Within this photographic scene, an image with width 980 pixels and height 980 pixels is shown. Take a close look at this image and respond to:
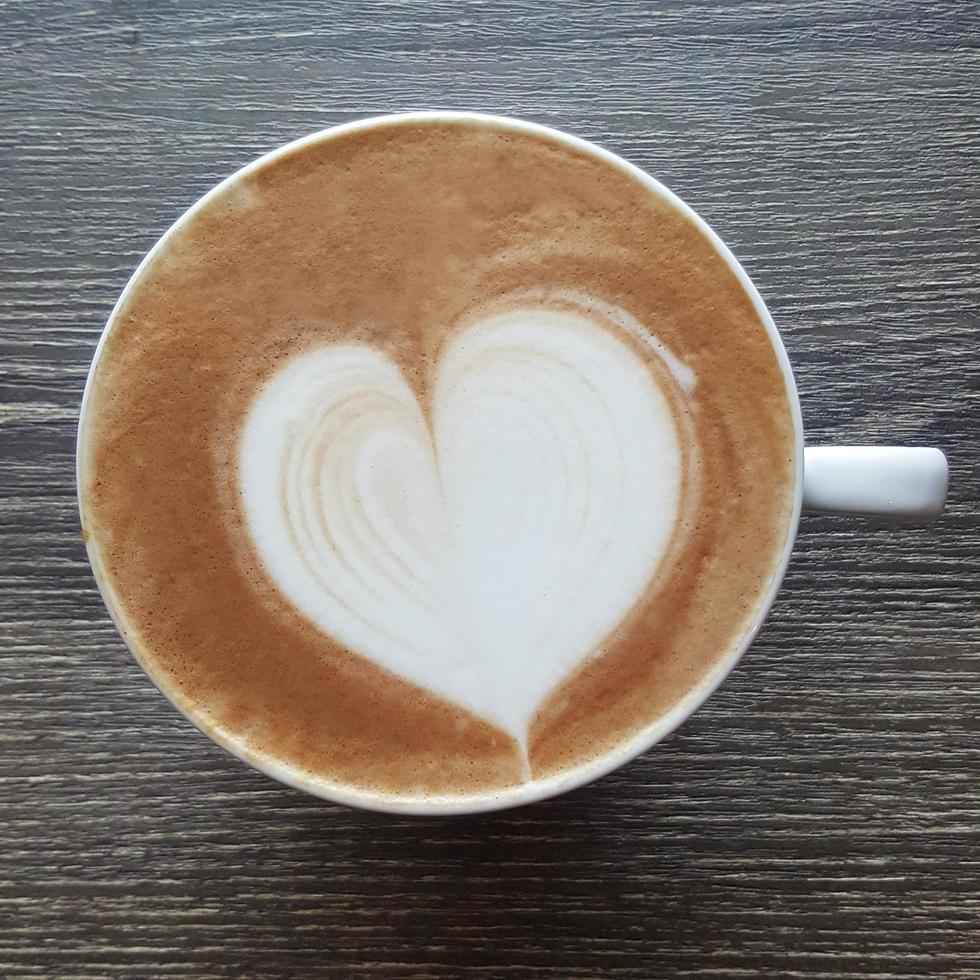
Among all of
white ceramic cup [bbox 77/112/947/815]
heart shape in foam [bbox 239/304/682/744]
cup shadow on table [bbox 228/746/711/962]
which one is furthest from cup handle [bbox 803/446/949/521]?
cup shadow on table [bbox 228/746/711/962]

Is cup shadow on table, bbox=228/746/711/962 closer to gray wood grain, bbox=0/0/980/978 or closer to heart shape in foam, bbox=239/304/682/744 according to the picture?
gray wood grain, bbox=0/0/980/978

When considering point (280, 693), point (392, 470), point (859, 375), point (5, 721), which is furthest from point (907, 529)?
point (5, 721)

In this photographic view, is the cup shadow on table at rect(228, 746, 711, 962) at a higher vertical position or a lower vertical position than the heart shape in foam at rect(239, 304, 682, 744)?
lower

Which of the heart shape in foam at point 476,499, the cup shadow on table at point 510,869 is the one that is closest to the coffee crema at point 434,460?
→ the heart shape in foam at point 476,499

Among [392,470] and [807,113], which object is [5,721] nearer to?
[392,470]

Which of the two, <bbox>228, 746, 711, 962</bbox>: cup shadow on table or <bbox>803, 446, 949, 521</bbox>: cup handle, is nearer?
<bbox>803, 446, 949, 521</bbox>: cup handle

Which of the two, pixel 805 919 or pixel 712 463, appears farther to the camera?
pixel 805 919
